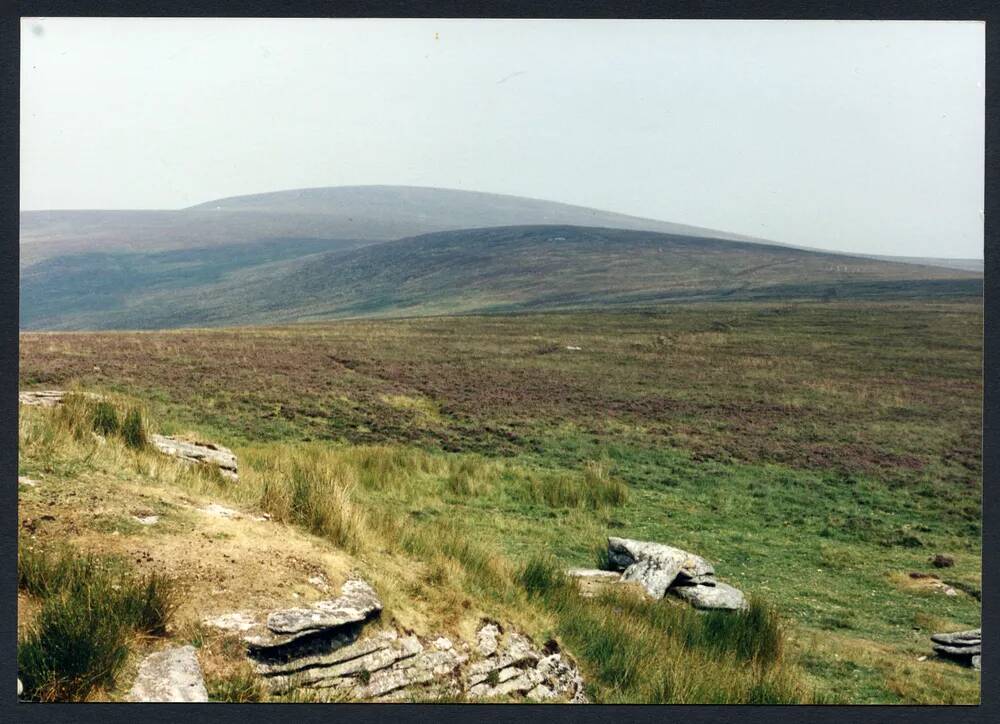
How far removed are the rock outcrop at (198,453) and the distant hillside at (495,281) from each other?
261ft

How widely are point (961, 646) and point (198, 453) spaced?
11604 mm

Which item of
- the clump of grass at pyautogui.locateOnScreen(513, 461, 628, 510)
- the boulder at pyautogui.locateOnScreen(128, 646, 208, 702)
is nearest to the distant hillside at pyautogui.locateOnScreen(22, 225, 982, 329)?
the clump of grass at pyautogui.locateOnScreen(513, 461, 628, 510)

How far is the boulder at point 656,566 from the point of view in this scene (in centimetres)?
1291

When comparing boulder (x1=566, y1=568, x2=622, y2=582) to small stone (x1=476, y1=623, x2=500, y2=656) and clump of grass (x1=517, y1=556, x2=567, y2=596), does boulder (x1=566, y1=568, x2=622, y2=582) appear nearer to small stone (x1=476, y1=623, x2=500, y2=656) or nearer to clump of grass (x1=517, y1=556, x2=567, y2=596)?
clump of grass (x1=517, y1=556, x2=567, y2=596)

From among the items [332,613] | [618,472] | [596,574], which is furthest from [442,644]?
[618,472]

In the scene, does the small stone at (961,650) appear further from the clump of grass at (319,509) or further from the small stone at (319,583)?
the small stone at (319,583)

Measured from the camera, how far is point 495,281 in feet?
429

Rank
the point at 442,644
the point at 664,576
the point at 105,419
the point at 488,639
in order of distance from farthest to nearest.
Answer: the point at 664,576, the point at 105,419, the point at 488,639, the point at 442,644

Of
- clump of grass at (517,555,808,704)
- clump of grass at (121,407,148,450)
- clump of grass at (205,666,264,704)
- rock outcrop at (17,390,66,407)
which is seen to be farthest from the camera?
rock outcrop at (17,390,66,407)

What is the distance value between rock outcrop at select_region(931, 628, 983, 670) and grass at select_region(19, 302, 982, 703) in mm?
306

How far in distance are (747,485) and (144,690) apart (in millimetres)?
18775

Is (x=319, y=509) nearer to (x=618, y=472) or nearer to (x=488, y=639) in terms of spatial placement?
(x=488, y=639)

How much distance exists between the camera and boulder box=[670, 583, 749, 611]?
496 inches

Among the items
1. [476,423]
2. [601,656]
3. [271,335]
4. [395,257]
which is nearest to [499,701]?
[601,656]
